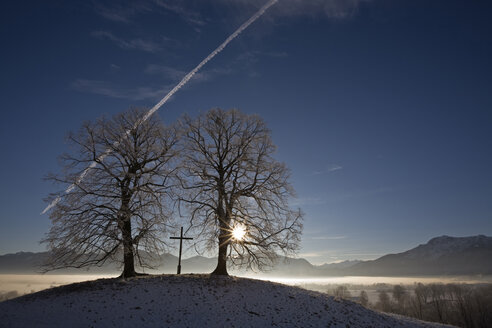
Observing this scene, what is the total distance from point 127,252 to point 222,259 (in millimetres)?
6959

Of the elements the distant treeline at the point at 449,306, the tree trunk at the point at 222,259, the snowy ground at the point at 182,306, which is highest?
the tree trunk at the point at 222,259

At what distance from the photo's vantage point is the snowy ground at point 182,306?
1373 cm

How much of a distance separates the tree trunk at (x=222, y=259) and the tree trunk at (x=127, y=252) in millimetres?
6211

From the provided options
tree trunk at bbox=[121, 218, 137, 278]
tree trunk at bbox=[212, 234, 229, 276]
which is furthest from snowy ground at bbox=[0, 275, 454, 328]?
tree trunk at bbox=[121, 218, 137, 278]

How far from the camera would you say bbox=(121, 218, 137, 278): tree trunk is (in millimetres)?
20312

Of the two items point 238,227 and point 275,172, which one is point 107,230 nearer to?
point 238,227

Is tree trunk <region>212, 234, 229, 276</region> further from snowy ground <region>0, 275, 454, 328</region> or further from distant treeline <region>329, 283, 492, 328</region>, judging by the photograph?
distant treeline <region>329, 283, 492, 328</region>

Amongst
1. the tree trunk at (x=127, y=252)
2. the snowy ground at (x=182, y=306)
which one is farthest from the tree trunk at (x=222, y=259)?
the tree trunk at (x=127, y=252)

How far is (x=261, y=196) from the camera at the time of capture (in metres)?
23.1

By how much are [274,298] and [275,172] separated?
940 centimetres

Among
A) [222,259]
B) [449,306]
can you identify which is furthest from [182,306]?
[449,306]

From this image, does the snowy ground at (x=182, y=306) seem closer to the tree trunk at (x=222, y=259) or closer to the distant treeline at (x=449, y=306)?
the tree trunk at (x=222, y=259)

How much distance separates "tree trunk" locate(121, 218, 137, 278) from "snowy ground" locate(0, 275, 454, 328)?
164cm

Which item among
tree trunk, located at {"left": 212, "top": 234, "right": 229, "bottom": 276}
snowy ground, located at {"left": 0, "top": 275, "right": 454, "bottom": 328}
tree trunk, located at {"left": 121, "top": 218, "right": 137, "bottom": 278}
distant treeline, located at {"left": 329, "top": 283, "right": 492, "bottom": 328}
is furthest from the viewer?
distant treeline, located at {"left": 329, "top": 283, "right": 492, "bottom": 328}
